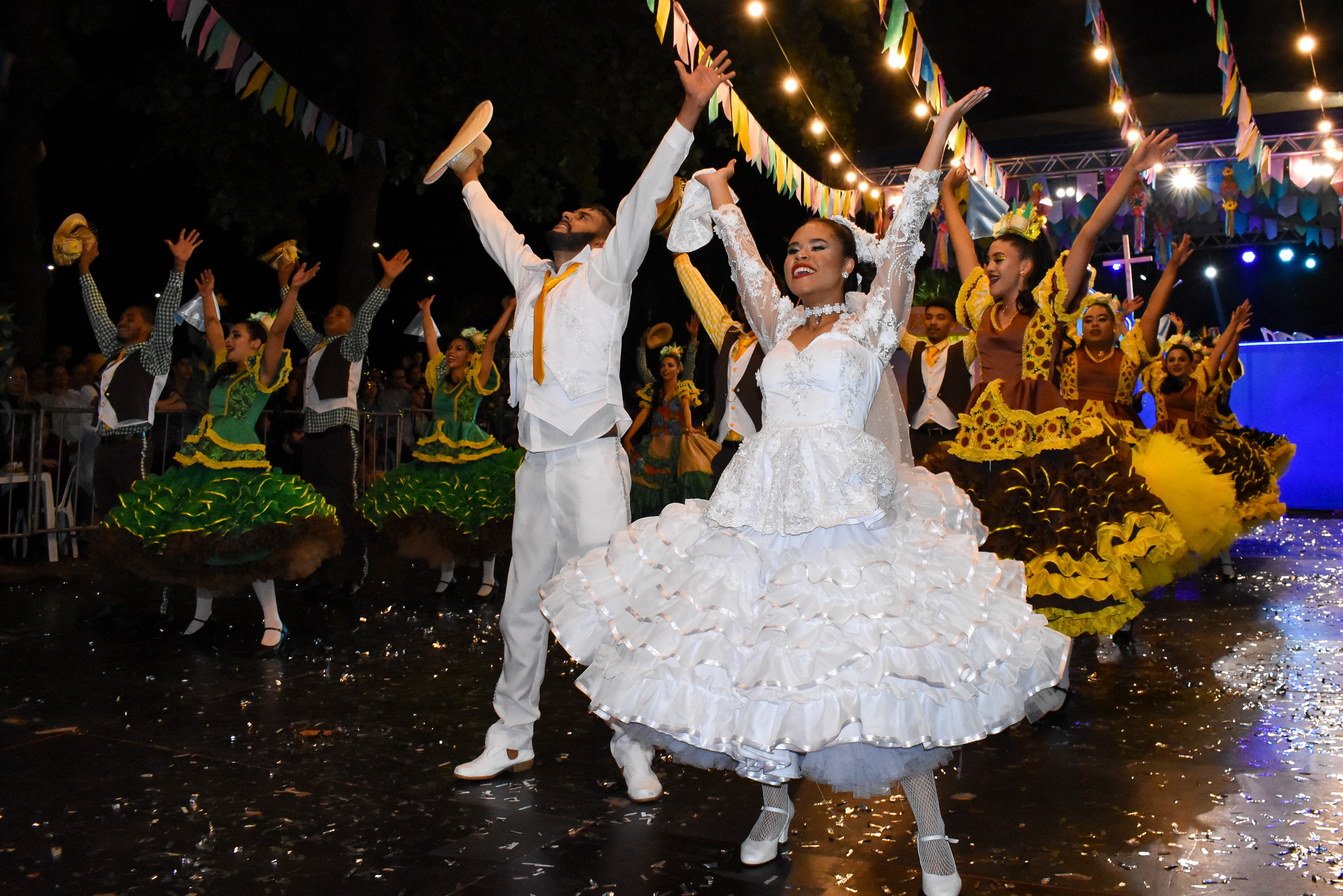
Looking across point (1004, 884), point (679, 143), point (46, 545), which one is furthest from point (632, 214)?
point (46, 545)

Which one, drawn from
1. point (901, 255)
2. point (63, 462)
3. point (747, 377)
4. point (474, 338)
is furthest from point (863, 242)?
point (63, 462)

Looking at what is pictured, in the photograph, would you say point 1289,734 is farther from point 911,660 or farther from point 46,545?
point 46,545

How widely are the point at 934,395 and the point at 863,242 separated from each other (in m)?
4.43

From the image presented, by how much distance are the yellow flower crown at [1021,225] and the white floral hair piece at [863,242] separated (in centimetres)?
176

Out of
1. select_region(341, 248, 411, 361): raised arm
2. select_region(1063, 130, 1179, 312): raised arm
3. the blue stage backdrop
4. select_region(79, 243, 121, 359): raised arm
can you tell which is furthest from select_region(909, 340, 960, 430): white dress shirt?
the blue stage backdrop

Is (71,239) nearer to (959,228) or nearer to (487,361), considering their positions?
(487,361)

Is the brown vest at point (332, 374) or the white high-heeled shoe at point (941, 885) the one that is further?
the brown vest at point (332, 374)

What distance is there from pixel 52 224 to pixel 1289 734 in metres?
17.6

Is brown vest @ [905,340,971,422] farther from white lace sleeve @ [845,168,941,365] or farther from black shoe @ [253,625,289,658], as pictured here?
white lace sleeve @ [845,168,941,365]

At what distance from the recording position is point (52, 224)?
16.7 m

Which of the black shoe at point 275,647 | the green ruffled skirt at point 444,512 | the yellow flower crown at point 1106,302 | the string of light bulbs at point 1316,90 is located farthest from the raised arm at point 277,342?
the string of light bulbs at point 1316,90

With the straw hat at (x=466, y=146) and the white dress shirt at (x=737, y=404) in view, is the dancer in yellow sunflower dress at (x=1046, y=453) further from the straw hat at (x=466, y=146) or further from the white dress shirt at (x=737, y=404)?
the straw hat at (x=466, y=146)

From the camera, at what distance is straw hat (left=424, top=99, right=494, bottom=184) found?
4.31m

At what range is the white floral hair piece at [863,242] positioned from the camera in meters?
3.25
